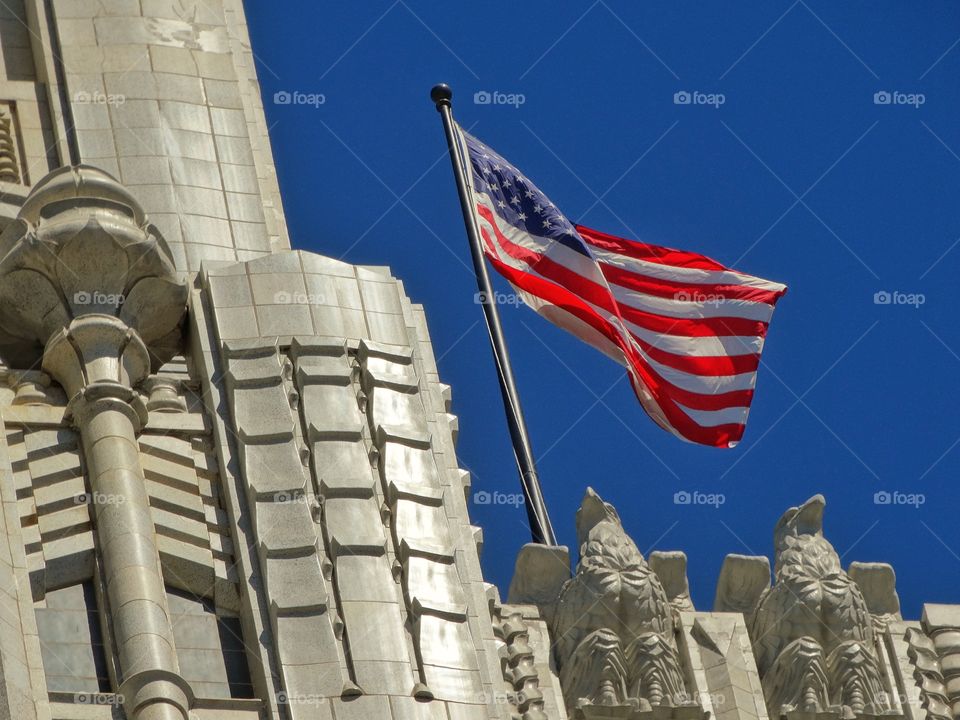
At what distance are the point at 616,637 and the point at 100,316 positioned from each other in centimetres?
831

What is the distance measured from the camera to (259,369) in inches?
1730

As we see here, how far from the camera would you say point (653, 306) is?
50844 millimetres

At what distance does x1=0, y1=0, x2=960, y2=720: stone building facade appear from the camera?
133ft

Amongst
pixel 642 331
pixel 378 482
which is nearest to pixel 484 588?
pixel 378 482

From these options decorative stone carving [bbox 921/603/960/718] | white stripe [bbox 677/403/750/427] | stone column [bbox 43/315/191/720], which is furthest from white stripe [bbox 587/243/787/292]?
stone column [bbox 43/315/191/720]

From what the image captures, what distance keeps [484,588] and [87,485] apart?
5.44m

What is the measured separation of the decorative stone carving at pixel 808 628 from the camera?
43625 millimetres

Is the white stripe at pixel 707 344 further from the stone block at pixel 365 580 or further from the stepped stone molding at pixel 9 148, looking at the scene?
the stepped stone molding at pixel 9 148

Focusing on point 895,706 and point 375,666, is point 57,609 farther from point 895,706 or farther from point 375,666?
point 895,706

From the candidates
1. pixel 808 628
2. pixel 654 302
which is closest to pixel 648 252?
pixel 654 302

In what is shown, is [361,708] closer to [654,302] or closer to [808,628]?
[808,628]

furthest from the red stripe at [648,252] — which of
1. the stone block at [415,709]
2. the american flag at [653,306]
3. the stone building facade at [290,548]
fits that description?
the stone block at [415,709]

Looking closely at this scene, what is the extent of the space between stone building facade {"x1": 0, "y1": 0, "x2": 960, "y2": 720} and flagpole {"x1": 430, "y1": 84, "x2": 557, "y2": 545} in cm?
237

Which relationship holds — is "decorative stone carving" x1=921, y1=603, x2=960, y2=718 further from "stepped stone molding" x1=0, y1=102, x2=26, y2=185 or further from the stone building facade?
"stepped stone molding" x1=0, y1=102, x2=26, y2=185
